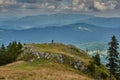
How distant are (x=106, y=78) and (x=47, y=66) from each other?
2356 cm

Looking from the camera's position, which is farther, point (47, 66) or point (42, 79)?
point (47, 66)

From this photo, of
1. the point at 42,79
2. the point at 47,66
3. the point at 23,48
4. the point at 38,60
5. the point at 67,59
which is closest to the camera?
the point at 42,79

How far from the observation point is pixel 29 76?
58.5 m

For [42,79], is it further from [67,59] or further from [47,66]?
[67,59]

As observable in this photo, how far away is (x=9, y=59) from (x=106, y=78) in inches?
1053

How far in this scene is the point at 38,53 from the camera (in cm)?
9062

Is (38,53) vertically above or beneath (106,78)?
above

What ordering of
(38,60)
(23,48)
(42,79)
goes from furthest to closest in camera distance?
(23,48) < (38,60) < (42,79)

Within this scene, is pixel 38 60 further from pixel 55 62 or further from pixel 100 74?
pixel 100 74

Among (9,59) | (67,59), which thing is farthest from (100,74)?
(9,59)

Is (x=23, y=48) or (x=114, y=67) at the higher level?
(x=23, y=48)

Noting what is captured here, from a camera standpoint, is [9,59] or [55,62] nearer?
[55,62]

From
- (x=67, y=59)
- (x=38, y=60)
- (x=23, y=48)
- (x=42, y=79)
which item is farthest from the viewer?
(x=23, y=48)

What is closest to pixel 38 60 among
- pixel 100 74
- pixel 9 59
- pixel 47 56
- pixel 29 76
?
pixel 47 56
